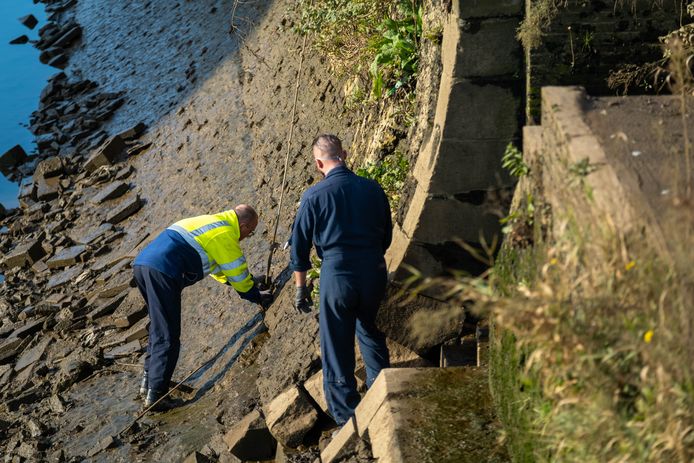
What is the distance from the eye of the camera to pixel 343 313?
568 cm

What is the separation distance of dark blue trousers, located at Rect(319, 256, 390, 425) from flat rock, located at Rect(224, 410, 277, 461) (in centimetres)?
61

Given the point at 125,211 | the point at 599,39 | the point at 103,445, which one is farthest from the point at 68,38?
the point at 599,39

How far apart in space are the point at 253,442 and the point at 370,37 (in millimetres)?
3746

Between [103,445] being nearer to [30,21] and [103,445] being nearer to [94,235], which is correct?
[94,235]

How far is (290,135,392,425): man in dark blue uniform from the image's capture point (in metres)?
5.65

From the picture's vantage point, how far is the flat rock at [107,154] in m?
12.9

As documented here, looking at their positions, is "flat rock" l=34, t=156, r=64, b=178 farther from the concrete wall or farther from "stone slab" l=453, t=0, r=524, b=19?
"stone slab" l=453, t=0, r=524, b=19

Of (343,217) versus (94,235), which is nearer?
(343,217)

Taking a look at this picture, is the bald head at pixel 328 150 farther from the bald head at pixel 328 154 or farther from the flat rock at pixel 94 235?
the flat rock at pixel 94 235

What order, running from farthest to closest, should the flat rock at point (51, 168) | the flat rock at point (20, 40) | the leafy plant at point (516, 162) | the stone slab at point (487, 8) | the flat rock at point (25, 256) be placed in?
1. the flat rock at point (20, 40)
2. the flat rock at point (51, 168)
3. the flat rock at point (25, 256)
4. the stone slab at point (487, 8)
5. the leafy plant at point (516, 162)

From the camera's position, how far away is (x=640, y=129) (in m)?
3.76

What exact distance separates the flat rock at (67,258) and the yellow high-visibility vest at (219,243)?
4.10m

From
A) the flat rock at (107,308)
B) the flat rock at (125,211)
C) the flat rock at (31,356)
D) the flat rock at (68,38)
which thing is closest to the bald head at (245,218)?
the flat rock at (107,308)

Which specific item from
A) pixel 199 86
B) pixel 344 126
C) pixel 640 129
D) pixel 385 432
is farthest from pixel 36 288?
pixel 640 129
